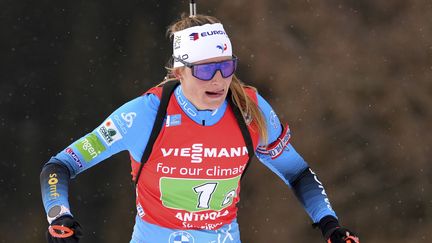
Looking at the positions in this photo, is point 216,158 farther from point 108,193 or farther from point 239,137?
point 108,193

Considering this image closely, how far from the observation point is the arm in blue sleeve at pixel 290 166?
139 inches

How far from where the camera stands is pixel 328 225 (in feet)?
11.2

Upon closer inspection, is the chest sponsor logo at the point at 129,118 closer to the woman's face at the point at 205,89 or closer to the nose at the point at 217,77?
the woman's face at the point at 205,89

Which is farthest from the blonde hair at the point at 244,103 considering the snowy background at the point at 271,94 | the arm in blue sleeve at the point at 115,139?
the snowy background at the point at 271,94

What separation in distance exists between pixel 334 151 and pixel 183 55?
319 centimetres

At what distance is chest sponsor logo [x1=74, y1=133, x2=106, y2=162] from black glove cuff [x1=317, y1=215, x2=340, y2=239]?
1.01 m

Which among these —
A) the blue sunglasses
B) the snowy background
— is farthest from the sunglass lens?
the snowy background

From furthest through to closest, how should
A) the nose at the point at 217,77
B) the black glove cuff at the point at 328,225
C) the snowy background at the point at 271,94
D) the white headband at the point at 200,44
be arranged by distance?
the snowy background at the point at 271,94 → the black glove cuff at the point at 328,225 → the white headband at the point at 200,44 → the nose at the point at 217,77

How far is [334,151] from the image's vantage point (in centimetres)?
626

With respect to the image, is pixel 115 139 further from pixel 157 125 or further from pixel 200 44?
pixel 200 44

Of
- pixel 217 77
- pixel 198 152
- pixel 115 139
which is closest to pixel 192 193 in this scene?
pixel 198 152

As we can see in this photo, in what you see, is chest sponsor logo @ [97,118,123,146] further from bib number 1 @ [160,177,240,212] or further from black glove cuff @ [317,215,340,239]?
black glove cuff @ [317,215,340,239]

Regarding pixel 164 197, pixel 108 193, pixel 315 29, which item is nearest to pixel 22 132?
pixel 108 193

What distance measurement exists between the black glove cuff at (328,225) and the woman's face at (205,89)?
71cm
